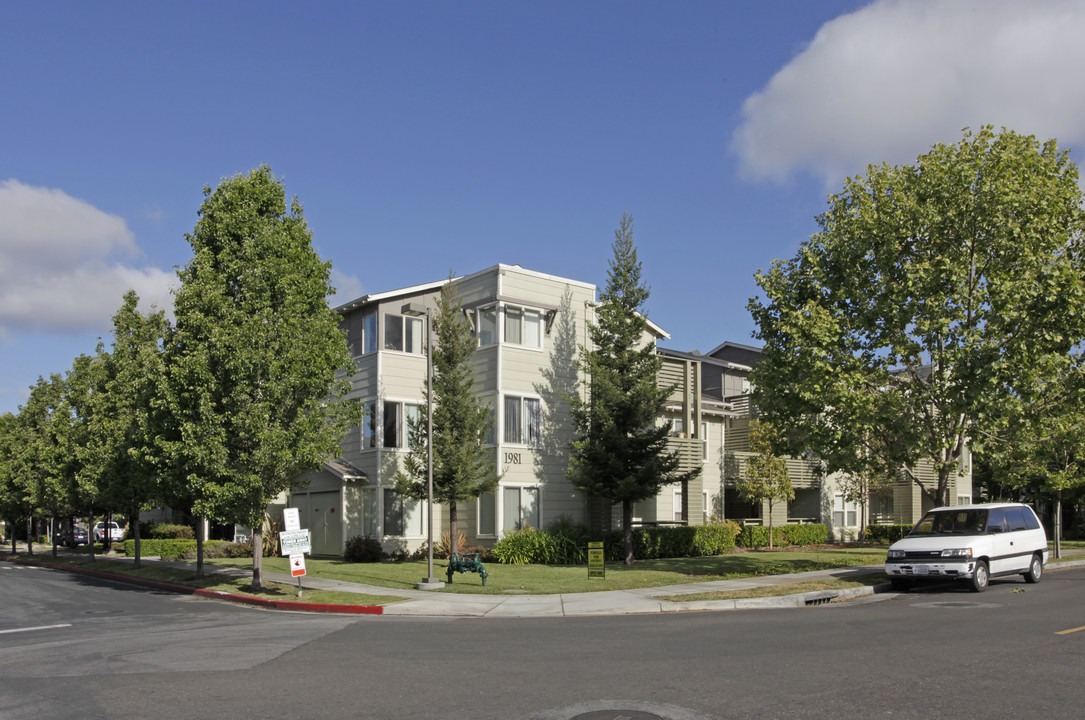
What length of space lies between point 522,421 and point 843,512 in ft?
70.1

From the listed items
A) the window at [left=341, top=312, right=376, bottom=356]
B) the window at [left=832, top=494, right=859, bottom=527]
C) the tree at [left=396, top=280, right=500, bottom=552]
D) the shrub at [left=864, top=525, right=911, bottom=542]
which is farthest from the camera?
the window at [left=832, top=494, right=859, bottom=527]

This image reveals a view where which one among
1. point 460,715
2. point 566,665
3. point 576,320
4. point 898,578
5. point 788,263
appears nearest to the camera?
point 460,715

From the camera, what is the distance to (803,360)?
70.0ft

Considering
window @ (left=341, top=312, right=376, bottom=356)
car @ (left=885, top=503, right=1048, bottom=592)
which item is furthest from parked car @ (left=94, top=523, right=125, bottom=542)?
car @ (left=885, top=503, right=1048, bottom=592)

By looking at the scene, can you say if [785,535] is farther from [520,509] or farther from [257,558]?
[257,558]

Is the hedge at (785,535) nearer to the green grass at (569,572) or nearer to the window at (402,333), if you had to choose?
the green grass at (569,572)

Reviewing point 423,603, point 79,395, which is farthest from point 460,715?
point 79,395

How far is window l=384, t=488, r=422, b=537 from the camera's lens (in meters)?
30.9

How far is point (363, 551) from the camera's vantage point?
98.1 feet

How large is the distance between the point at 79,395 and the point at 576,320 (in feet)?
67.3

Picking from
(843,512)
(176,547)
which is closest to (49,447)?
A: (176,547)

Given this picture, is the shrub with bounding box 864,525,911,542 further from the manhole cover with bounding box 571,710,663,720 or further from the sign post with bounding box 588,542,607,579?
the manhole cover with bounding box 571,710,663,720

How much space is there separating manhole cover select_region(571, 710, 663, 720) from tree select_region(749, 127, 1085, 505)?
14.1 meters

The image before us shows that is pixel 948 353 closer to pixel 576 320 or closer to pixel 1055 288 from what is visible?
pixel 1055 288
